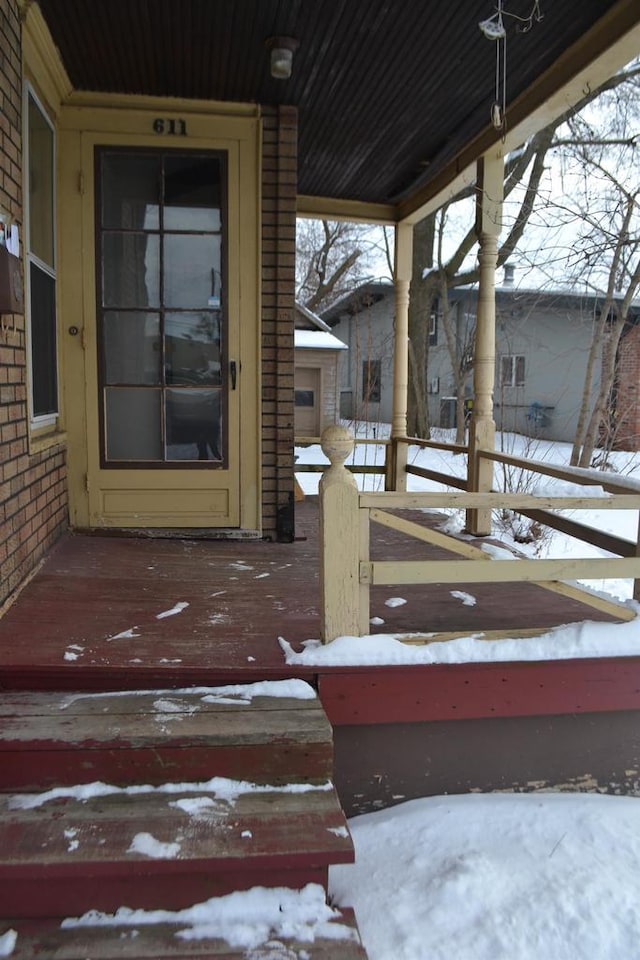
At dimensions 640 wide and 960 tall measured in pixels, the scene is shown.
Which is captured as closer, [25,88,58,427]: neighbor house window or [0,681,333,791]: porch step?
[0,681,333,791]: porch step

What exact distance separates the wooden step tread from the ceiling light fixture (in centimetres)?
308

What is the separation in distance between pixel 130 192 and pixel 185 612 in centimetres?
241

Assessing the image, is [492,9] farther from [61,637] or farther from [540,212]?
[540,212]

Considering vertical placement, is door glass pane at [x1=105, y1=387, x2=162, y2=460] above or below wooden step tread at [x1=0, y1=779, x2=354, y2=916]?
above

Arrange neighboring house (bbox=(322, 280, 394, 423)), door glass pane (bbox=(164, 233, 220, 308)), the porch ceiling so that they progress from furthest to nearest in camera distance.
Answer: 1. neighboring house (bbox=(322, 280, 394, 423))
2. door glass pane (bbox=(164, 233, 220, 308))
3. the porch ceiling

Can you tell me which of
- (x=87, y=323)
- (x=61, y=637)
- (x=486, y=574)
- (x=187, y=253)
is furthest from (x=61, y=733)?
(x=187, y=253)

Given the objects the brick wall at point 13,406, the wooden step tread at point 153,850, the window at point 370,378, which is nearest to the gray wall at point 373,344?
the window at point 370,378

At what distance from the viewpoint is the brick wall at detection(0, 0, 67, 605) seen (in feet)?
8.70

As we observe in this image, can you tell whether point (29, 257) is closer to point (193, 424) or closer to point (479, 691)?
point (193, 424)

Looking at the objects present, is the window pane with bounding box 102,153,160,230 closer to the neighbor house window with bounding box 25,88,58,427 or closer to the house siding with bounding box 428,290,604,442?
the neighbor house window with bounding box 25,88,58,427

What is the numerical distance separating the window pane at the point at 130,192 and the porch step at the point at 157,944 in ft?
10.9

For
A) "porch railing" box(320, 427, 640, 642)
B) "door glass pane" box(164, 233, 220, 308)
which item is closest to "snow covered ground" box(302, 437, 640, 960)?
"porch railing" box(320, 427, 640, 642)

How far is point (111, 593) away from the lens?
9.87 ft

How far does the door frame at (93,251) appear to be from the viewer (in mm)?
3777
